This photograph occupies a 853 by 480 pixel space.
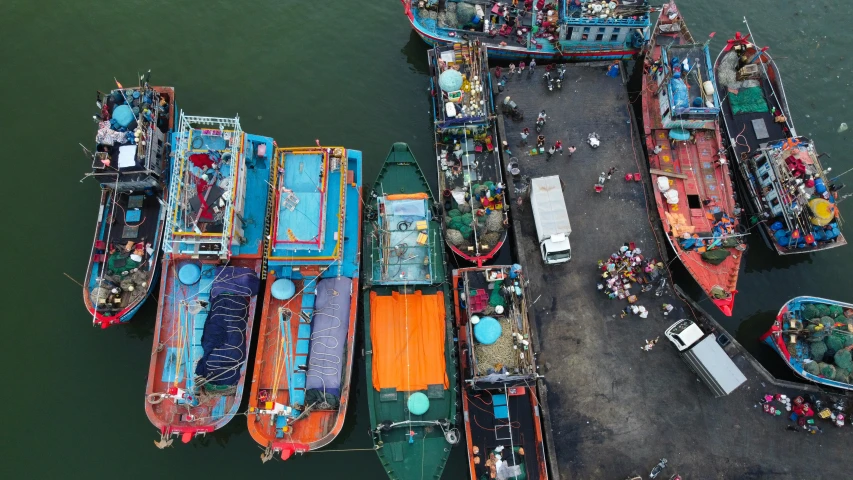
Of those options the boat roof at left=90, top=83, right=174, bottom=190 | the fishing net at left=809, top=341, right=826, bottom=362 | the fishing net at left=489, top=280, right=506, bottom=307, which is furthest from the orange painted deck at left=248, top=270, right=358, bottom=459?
the fishing net at left=809, top=341, right=826, bottom=362

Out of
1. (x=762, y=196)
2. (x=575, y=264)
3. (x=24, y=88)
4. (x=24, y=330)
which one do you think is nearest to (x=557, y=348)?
(x=575, y=264)

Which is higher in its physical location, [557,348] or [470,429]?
[557,348]

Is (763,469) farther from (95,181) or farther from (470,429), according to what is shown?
(95,181)

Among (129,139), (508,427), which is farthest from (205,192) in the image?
(508,427)

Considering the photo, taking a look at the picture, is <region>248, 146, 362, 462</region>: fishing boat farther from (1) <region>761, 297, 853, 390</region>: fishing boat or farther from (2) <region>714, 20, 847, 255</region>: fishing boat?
(2) <region>714, 20, 847, 255</region>: fishing boat

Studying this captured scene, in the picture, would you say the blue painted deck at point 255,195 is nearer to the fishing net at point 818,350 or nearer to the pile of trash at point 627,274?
the pile of trash at point 627,274
